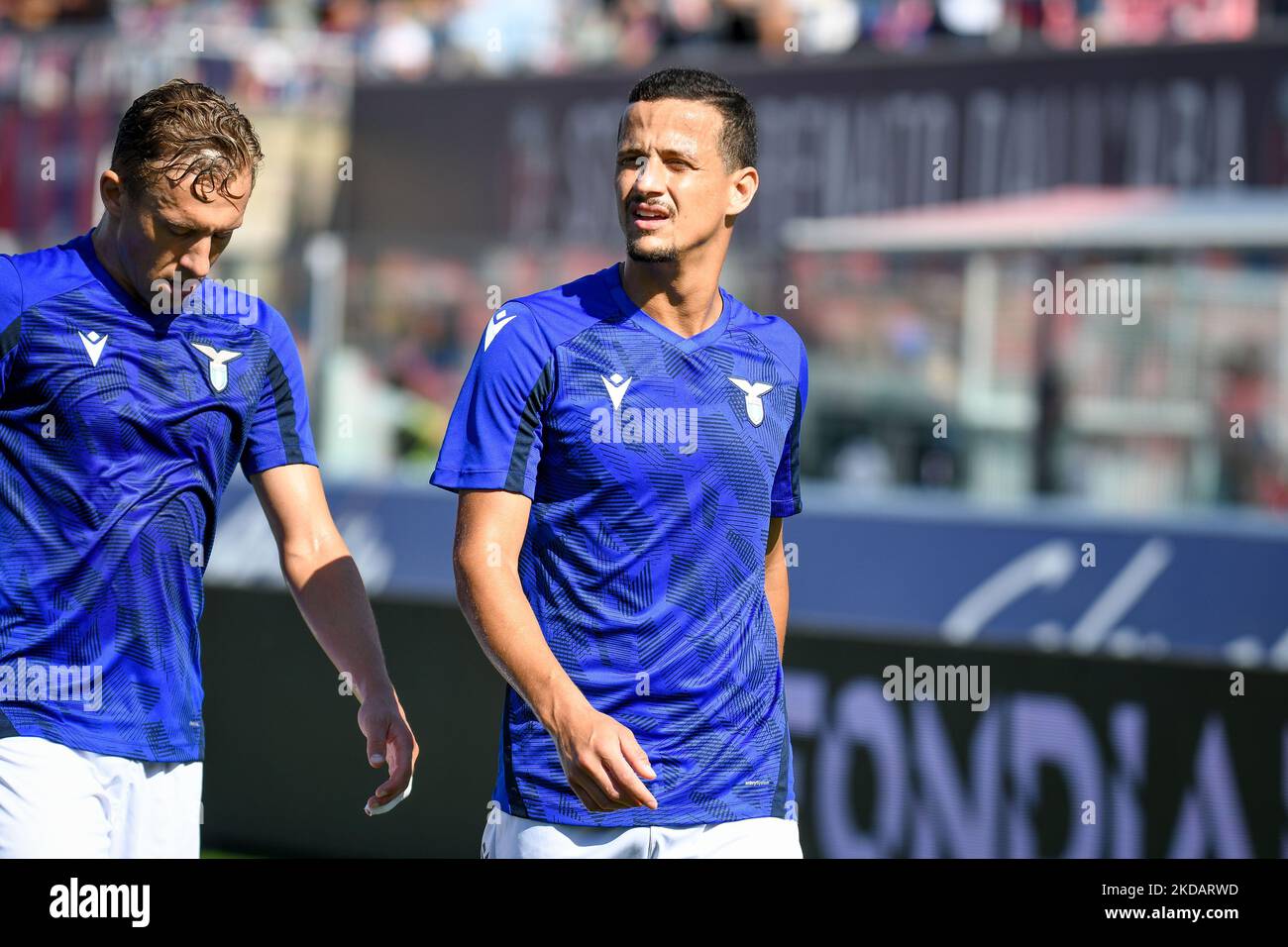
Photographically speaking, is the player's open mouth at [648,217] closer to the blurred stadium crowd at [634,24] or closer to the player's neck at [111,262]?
the player's neck at [111,262]

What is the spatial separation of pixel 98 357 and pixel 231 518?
4.95 m

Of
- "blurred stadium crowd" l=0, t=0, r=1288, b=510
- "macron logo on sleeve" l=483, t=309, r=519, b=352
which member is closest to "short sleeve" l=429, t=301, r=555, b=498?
"macron logo on sleeve" l=483, t=309, r=519, b=352

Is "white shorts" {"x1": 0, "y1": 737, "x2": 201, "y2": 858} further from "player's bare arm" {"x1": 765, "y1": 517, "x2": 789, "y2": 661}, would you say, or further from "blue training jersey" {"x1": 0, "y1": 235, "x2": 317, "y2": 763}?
"player's bare arm" {"x1": 765, "y1": 517, "x2": 789, "y2": 661}

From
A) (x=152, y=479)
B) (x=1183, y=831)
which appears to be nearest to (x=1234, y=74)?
(x=1183, y=831)

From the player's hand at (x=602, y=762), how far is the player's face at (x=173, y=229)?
104cm

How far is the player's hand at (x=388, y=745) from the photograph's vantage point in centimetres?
338

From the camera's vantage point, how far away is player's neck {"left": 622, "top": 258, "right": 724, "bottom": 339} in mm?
3406

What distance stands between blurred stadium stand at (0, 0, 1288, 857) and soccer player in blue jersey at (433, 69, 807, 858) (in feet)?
8.78

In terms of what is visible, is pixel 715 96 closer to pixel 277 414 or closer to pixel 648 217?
pixel 648 217

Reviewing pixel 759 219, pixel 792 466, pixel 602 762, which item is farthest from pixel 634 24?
pixel 602 762

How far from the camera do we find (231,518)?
26.7 feet

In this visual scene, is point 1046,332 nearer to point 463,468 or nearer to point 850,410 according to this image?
point 850,410

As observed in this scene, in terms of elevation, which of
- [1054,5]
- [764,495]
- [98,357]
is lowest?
[764,495]

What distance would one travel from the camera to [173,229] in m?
3.20
